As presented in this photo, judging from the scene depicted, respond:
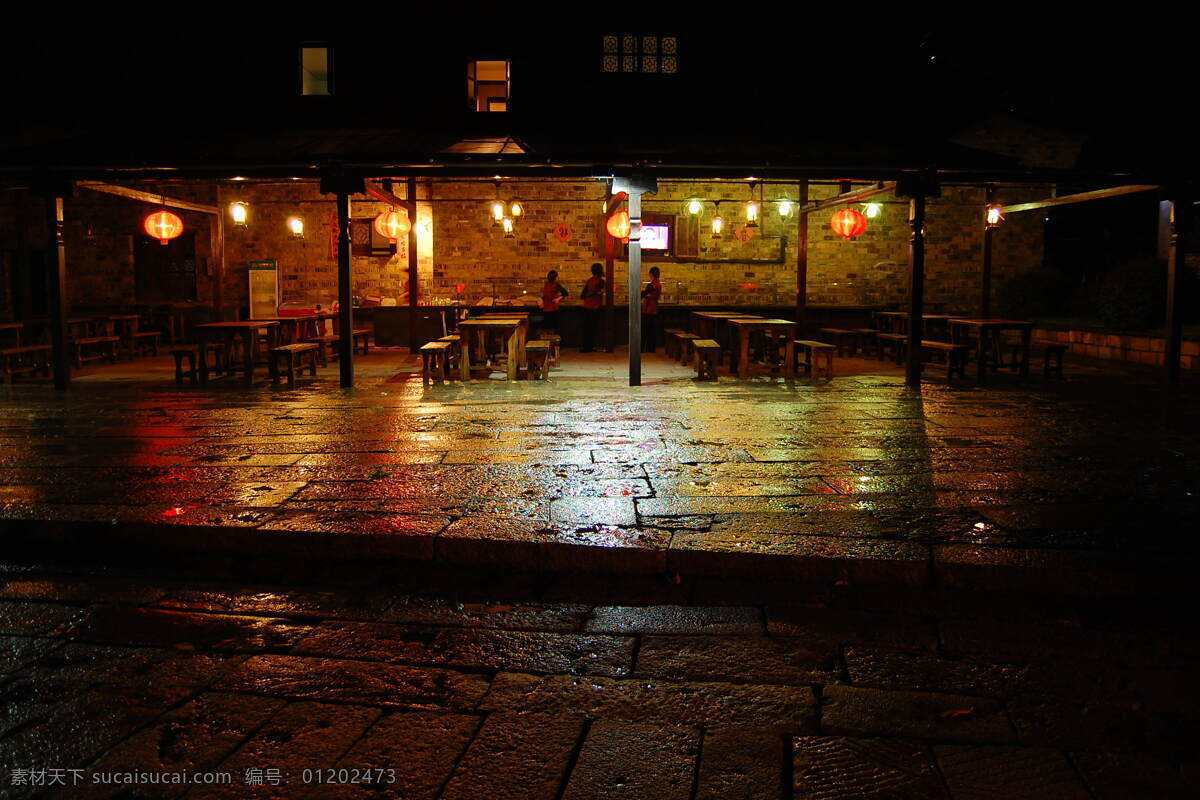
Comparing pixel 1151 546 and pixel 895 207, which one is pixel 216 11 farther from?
pixel 1151 546

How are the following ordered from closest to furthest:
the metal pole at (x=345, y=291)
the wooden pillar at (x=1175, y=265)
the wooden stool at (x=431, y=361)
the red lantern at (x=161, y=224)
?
the wooden pillar at (x=1175, y=265) → the metal pole at (x=345, y=291) → the wooden stool at (x=431, y=361) → the red lantern at (x=161, y=224)

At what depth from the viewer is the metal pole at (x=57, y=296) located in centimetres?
1162

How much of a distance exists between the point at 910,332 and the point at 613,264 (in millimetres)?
8081

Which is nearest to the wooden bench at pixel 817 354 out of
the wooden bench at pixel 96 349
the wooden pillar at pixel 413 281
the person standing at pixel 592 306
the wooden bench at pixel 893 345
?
the wooden bench at pixel 893 345

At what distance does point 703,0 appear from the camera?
17.2m

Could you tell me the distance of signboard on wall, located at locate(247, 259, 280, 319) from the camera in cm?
1872

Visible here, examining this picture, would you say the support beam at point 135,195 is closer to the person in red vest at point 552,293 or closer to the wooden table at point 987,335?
the person in red vest at point 552,293

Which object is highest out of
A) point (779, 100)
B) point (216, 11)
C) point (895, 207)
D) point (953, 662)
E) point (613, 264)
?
point (216, 11)

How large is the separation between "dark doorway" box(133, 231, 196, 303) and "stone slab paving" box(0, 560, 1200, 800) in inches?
633

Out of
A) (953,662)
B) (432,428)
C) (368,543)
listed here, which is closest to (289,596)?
(368,543)

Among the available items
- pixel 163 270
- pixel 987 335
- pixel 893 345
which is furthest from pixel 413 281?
pixel 987 335

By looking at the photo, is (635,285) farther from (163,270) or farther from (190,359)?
(163,270)

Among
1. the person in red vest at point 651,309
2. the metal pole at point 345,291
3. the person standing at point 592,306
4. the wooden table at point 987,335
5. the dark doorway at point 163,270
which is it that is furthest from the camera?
the dark doorway at point 163,270

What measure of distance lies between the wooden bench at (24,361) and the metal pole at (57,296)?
1.26 meters
